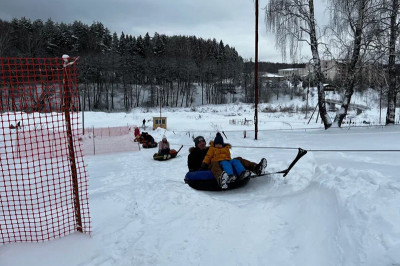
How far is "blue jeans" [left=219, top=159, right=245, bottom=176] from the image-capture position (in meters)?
6.24

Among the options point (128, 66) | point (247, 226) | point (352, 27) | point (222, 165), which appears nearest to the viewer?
point (247, 226)

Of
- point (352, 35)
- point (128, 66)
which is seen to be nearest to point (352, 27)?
point (352, 35)

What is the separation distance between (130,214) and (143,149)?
10.7m

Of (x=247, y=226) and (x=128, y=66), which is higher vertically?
(x=128, y=66)

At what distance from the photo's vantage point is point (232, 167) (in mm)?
6465

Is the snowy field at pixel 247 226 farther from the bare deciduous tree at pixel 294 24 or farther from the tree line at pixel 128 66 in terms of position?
the tree line at pixel 128 66

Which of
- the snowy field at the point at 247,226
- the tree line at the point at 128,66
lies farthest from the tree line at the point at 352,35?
the tree line at the point at 128,66

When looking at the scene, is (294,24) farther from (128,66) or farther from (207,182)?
(128,66)

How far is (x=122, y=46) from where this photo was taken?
216 feet

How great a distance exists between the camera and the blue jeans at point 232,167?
6242 mm

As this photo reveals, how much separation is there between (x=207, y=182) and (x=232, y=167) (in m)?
0.64

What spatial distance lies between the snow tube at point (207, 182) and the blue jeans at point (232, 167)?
218 mm

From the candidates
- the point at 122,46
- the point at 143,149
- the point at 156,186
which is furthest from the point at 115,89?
the point at 156,186

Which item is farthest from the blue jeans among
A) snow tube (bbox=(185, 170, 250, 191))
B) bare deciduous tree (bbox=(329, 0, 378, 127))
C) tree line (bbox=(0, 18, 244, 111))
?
tree line (bbox=(0, 18, 244, 111))
